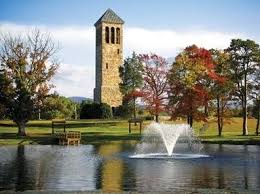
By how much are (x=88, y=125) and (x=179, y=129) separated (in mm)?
32424

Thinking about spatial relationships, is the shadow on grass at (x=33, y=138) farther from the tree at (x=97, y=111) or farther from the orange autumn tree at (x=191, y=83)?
the tree at (x=97, y=111)

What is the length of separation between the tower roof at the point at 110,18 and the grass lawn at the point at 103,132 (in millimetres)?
30917

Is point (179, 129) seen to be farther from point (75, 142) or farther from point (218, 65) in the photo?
point (218, 65)

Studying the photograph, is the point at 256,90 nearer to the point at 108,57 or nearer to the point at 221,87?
the point at 221,87

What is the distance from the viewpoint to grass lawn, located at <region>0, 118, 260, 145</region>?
52781 millimetres

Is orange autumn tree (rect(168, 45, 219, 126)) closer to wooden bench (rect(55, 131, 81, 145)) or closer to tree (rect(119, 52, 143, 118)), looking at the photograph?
wooden bench (rect(55, 131, 81, 145))

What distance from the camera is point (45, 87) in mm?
61375

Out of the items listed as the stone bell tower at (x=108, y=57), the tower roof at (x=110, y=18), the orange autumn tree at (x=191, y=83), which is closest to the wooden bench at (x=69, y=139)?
the orange autumn tree at (x=191, y=83)

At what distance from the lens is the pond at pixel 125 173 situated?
21.7m

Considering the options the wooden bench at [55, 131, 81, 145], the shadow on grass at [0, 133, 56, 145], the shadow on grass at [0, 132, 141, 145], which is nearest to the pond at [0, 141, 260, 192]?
the wooden bench at [55, 131, 81, 145]

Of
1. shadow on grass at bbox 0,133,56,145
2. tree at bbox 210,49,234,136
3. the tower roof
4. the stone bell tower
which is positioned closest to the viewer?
shadow on grass at bbox 0,133,56,145

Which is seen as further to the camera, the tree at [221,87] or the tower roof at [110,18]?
the tower roof at [110,18]

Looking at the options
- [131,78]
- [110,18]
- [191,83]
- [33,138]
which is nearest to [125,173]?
[33,138]

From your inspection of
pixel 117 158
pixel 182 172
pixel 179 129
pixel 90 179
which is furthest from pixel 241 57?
pixel 90 179
